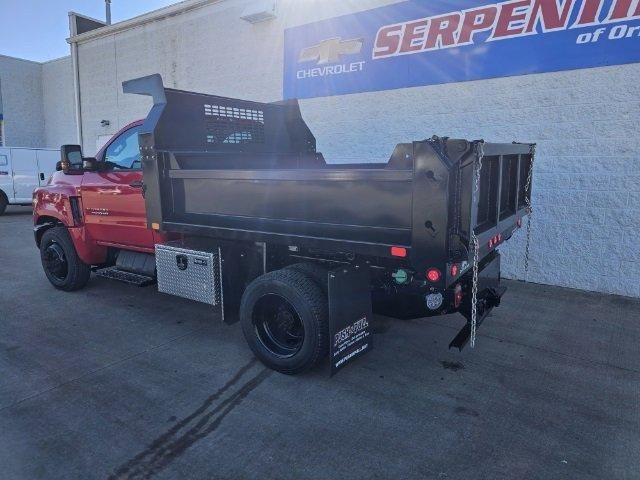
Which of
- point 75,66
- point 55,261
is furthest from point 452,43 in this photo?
point 75,66

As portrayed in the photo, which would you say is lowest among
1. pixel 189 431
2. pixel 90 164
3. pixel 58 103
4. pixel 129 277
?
pixel 189 431

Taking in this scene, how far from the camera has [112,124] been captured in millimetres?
13312

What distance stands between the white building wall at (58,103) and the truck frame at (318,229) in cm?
1595

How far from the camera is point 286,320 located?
12.7ft

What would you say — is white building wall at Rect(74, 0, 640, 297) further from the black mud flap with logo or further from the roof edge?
the black mud flap with logo

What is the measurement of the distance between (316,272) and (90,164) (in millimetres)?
3354

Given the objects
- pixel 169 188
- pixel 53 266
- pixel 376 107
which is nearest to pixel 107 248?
pixel 53 266

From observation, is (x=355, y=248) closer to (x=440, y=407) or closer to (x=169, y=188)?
Result: (x=440, y=407)

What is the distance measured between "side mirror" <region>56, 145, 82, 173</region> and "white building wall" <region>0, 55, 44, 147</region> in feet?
56.1

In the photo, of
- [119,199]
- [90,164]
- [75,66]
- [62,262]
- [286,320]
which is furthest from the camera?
[75,66]

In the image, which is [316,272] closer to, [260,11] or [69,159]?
[69,159]

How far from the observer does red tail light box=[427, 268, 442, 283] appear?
9.36 ft

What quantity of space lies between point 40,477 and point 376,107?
6.56m

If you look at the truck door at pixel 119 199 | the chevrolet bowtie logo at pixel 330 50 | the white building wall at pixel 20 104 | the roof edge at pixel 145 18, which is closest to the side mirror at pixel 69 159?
the truck door at pixel 119 199
